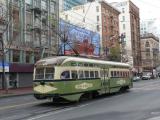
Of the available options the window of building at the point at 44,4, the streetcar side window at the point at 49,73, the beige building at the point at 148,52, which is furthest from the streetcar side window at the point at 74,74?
the beige building at the point at 148,52

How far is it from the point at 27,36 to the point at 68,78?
3150cm

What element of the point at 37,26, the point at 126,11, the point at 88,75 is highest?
the point at 126,11

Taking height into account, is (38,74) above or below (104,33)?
below

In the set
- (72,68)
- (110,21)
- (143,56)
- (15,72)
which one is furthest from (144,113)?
(143,56)

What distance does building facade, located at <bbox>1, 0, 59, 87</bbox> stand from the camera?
49.6 meters

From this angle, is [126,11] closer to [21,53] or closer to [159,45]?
[159,45]

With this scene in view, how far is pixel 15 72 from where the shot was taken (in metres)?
50.7

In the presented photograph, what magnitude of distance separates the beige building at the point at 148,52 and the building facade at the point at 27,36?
279 ft

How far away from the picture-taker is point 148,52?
5635 inches

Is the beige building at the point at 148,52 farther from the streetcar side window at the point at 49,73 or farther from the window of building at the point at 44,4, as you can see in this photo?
the streetcar side window at the point at 49,73

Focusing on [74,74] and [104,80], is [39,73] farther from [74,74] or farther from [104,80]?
[104,80]

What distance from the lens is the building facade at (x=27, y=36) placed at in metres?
49.6

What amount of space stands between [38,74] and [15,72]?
28.2 meters

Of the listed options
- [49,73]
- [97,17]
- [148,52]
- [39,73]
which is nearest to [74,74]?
[49,73]
